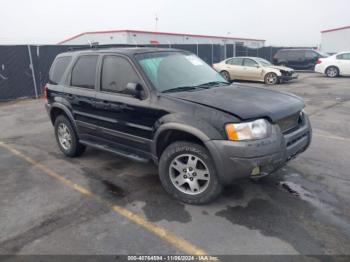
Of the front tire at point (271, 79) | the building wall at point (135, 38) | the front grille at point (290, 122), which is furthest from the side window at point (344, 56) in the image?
the front grille at point (290, 122)

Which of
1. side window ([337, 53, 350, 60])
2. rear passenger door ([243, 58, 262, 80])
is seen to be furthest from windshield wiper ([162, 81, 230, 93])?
side window ([337, 53, 350, 60])

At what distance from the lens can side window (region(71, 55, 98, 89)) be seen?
15.6 ft

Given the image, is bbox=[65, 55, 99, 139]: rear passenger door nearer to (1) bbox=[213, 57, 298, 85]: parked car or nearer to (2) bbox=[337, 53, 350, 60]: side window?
(1) bbox=[213, 57, 298, 85]: parked car

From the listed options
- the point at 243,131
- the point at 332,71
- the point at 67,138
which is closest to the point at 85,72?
the point at 67,138

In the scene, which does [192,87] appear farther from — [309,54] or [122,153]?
[309,54]

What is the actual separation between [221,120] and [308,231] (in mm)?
1414

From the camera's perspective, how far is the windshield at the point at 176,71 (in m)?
4.12

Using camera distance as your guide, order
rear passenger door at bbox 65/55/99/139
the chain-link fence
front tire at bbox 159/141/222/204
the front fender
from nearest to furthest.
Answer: the front fender → front tire at bbox 159/141/222/204 → rear passenger door at bbox 65/55/99/139 → the chain-link fence

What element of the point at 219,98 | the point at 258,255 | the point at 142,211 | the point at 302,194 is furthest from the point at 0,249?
the point at 302,194

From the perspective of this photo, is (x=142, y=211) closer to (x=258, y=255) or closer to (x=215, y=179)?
(x=215, y=179)

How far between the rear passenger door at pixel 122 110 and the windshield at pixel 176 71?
7.9 inches

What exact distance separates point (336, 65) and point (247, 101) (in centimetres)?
1726

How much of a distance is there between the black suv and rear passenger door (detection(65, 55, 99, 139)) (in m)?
0.02

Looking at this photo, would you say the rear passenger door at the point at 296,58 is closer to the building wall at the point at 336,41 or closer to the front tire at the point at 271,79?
the front tire at the point at 271,79
